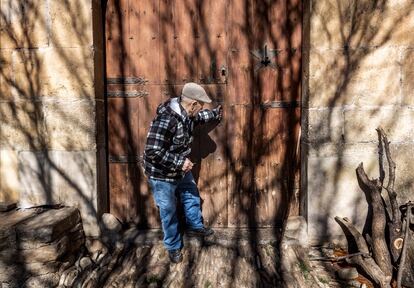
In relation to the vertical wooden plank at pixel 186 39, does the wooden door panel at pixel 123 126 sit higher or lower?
lower

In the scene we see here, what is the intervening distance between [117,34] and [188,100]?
1.07 metres

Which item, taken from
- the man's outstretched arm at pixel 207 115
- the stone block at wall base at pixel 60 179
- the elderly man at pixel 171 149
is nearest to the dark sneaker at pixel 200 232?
the elderly man at pixel 171 149

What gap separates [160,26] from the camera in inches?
130

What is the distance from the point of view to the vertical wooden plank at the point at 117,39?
3318 mm

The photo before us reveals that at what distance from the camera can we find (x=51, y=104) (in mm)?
3129

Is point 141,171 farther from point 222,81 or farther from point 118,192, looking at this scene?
point 222,81

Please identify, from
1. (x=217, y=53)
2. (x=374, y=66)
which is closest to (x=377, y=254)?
(x=374, y=66)

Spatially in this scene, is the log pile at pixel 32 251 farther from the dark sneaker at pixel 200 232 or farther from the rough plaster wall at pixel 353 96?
the rough plaster wall at pixel 353 96

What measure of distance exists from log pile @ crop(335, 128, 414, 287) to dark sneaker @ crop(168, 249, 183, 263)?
1.39m

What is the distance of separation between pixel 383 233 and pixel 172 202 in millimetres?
1711

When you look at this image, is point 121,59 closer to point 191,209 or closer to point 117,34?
point 117,34

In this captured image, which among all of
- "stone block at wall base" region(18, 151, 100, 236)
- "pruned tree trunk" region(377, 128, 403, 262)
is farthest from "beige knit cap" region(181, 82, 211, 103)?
"pruned tree trunk" region(377, 128, 403, 262)

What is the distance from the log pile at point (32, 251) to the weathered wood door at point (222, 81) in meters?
0.80

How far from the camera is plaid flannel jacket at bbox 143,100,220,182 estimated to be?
2758 mm
